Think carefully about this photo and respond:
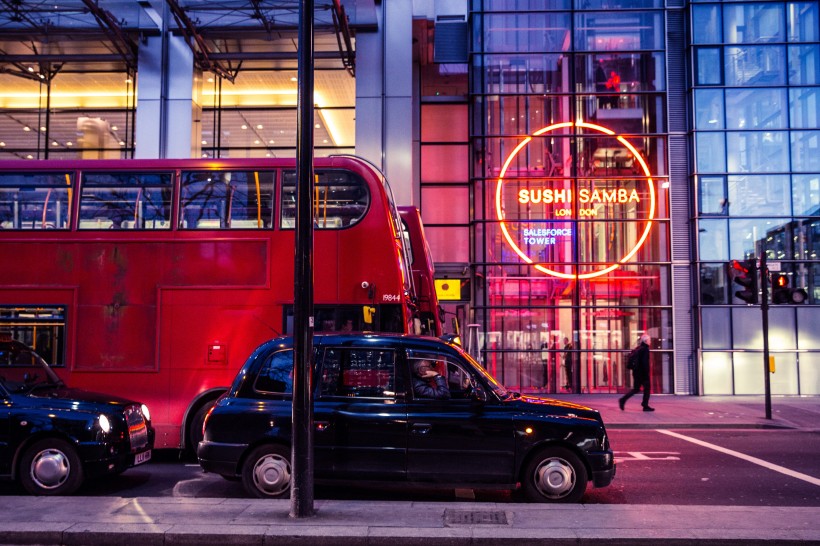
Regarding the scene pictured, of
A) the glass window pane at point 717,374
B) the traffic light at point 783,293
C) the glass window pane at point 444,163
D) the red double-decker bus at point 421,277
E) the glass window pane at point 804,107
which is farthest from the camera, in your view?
the glass window pane at point 444,163

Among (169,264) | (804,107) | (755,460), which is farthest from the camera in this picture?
(804,107)

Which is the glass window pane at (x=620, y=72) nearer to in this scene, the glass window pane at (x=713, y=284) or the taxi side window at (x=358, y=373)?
the glass window pane at (x=713, y=284)

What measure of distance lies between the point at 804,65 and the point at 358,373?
1896cm

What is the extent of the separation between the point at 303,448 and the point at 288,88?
1733 centimetres

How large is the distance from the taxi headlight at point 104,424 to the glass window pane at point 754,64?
19.3 m

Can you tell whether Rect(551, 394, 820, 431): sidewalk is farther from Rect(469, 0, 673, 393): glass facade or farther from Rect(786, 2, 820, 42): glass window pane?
Rect(786, 2, 820, 42): glass window pane

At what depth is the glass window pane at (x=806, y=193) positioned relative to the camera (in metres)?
21.0

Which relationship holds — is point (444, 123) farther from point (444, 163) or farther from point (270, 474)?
point (270, 474)

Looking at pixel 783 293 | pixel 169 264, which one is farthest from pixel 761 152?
pixel 169 264

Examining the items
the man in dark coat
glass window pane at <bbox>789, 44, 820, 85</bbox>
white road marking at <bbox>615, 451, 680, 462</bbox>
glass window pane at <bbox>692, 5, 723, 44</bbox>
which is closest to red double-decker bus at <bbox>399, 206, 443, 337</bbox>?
white road marking at <bbox>615, 451, 680, 462</bbox>

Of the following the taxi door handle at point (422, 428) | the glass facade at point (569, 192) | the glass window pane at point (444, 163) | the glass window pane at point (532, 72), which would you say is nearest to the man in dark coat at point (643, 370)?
the glass facade at point (569, 192)

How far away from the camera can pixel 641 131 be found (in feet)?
71.8

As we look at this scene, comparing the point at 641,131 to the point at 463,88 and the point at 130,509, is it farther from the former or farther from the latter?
the point at 130,509

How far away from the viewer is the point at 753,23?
843 inches
